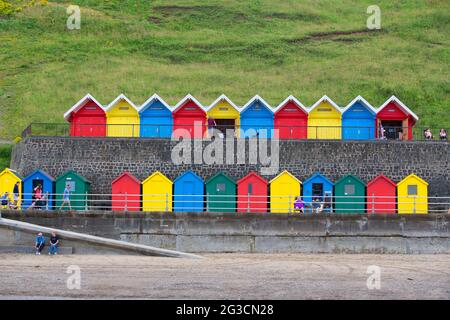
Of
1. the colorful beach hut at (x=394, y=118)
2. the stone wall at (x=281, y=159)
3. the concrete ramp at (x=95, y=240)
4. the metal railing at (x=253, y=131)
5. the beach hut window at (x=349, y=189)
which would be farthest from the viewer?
the colorful beach hut at (x=394, y=118)

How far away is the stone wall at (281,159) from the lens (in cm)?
4997

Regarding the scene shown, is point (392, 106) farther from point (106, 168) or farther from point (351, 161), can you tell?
point (106, 168)

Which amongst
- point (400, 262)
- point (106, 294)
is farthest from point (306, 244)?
point (106, 294)

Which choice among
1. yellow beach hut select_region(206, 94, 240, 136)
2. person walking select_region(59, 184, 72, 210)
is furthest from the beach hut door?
person walking select_region(59, 184, 72, 210)

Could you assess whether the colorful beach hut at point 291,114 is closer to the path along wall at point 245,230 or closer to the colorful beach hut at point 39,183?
the path along wall at point 245,230

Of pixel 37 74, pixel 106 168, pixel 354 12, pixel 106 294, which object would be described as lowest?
pixel 106 294

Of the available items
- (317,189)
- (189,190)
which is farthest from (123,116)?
(317,189)

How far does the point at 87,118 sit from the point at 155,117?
347 centimetres

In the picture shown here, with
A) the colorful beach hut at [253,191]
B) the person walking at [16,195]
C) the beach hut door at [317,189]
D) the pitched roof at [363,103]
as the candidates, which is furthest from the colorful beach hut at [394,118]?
the person walking at [16,195]

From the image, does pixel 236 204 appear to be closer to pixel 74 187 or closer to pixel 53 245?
pixel 74 187

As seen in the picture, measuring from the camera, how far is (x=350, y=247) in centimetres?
4331

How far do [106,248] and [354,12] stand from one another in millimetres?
62520

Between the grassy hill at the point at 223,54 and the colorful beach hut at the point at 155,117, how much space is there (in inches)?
562

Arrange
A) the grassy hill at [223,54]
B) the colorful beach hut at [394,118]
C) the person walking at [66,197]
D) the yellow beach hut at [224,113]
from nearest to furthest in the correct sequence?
the person walking at [66,197] < the colorful beach hut at [394,118] < the yellow beach hut at [224,113] < the grassy hill at [223,54]
